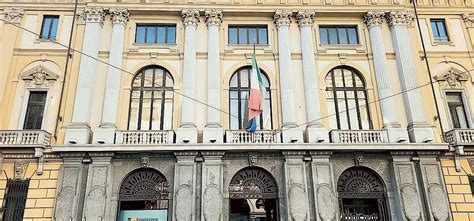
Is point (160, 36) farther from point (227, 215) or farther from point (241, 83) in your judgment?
point (227, 215)

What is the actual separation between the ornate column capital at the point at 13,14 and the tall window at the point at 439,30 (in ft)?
75.6

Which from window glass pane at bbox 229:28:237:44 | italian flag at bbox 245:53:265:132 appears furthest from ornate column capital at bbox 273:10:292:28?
italian flag at bbox 245:53:265:132

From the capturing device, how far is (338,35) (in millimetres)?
22109

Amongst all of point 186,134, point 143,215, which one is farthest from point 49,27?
point 143,215

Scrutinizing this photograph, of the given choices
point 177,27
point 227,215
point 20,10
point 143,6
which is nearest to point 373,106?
point 227,215

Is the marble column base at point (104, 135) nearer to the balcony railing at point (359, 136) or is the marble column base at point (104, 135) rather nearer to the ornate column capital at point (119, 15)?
the ornate column capital at point (119, 15)

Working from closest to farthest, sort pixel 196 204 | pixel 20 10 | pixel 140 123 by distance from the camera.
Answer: pixel 196 204, pixel 140 123, pixel 20 10

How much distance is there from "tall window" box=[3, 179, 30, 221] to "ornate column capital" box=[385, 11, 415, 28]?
20.5 metres

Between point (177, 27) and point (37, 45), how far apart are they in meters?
7.51

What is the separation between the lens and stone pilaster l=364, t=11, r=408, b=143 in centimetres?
1936

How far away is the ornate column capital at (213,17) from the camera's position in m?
21.5

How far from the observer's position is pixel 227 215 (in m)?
17.8

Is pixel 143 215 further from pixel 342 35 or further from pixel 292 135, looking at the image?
pixel 342 35

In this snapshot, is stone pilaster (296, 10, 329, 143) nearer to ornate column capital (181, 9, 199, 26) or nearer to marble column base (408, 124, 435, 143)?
marble column base (408, 124, 435, 143)
